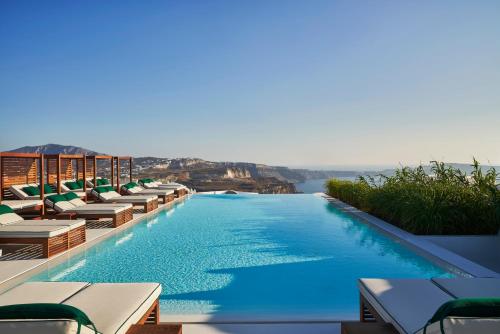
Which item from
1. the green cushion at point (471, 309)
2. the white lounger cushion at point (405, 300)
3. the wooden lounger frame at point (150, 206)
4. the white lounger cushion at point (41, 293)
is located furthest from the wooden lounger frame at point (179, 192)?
the green cushion at point (471, 309)

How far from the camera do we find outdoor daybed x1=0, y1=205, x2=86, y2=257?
17.6 feet

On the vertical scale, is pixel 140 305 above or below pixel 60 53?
below

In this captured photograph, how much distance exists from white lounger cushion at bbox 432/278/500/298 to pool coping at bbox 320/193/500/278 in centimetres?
186

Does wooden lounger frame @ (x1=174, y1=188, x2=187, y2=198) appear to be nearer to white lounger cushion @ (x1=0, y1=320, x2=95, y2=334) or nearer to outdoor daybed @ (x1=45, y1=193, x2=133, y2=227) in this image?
outdoor daybed @ (x1=45, y1=193, x2=133, y2=227)

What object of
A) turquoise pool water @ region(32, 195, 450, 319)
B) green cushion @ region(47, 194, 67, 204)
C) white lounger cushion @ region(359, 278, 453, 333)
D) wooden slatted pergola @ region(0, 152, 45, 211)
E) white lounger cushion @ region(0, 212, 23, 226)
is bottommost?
turquoise pool water @ region(32, 195, 450, 319)

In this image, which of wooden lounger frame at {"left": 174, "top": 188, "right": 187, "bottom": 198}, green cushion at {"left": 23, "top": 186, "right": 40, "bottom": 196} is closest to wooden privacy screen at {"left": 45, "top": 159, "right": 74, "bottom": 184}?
green cushion at {"left": 23, "top": 186, "right": 40, "bottom": 196}

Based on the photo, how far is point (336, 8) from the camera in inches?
524

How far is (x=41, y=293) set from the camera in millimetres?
2670

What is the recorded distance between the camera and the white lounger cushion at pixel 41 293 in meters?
2.54

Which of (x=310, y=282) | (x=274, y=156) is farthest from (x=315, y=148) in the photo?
(x=310, y=282)

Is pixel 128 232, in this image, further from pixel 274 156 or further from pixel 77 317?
pixel 274 156

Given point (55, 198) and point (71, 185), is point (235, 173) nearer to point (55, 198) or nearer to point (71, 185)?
point (71, 185)

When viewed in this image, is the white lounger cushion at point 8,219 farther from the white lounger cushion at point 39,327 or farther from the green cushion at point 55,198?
the white lounger cushion at point 39,327

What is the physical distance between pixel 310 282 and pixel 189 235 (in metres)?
3.77
